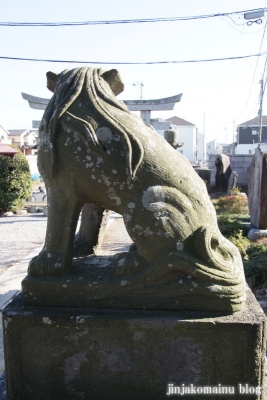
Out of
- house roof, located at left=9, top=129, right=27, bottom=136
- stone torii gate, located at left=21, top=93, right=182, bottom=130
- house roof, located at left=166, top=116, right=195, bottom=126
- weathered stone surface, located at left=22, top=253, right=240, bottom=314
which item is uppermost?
house roof, located at left=166, top=116, right=195, bottom=126

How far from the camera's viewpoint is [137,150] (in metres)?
1.86

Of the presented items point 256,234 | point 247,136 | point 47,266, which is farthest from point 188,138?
point 47,266

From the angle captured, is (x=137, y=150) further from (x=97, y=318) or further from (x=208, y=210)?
(x=97, y=318)

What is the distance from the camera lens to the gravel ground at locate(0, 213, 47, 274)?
5707 mm

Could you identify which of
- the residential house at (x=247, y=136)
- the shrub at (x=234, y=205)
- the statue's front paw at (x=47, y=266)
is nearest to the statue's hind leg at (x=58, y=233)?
the statue's front paw at (x=47, y=266)

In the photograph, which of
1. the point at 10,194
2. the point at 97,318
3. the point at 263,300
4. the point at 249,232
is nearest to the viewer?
the point at 97,318

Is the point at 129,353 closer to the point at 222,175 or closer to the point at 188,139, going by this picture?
the point at 222,175

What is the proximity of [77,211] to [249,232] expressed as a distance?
475 cm

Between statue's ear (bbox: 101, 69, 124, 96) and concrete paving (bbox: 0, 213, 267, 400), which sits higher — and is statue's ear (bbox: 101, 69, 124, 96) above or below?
above

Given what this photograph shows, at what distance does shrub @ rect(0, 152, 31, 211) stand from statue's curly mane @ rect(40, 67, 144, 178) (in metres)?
8.80

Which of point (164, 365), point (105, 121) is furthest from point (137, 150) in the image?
point (164, 365)

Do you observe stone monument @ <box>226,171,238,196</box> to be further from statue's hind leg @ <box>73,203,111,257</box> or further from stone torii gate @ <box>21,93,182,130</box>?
statue's hind leg @ <box>73,203,111,257</box>

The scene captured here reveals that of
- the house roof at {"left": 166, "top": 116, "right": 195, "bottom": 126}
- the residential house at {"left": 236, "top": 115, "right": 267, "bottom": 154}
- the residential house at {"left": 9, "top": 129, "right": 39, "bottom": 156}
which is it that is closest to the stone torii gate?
the residential house at {"left": 236, "top": 115, "right": 267, "bottom": 154}

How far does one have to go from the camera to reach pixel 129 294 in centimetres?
185
